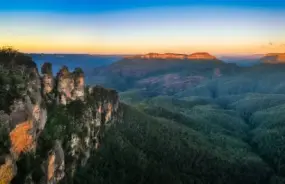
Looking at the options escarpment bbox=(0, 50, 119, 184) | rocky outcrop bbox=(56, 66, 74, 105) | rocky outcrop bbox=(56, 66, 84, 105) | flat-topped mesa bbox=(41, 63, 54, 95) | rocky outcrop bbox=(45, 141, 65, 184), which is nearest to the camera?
escarpment bbox=(0, 50, 119, 184)

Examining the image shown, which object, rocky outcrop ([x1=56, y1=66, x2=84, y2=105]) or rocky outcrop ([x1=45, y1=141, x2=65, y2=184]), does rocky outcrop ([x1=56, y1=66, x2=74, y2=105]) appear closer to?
rocky outcrop ([x1=56, y1=66, x2=84, y2=105])

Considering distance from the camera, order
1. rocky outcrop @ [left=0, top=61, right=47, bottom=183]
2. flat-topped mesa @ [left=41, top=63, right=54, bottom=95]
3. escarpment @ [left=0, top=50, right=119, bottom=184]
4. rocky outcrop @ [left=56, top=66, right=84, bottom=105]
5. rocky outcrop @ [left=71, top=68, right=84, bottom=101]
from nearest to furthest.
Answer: rocky outcrop @ [left=0, top=61, right=47, bottom=183], escarpment @ [left=0, top=50, right=119, bottom=184], flat-topped mesa @ [left=41, top=63, right=54, bottom=95], rocky outcrop @ [left=56, top=66, right=84, bottom=105], rocky outcrop @ [left=71, top=68, right=84, bottom=101]

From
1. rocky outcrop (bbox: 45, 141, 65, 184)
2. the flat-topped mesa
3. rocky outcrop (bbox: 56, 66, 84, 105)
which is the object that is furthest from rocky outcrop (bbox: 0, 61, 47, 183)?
rocky outcrop (bbox: 56, 66, 84, 105)

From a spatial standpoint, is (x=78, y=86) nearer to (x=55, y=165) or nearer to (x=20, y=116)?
(x=55, y=165)

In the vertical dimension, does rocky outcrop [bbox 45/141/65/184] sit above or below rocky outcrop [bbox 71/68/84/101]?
below

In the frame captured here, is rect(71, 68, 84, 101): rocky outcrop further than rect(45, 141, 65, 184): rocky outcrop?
Yes

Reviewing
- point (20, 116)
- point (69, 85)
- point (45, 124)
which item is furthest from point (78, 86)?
point (20, 116)

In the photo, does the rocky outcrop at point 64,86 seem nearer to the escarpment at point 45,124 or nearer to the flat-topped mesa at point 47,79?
the escarpment at point 45,124

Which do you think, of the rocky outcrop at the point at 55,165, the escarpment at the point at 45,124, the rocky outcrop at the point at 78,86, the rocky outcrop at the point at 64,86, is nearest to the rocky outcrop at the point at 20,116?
the escarpment at the point at 45,124
